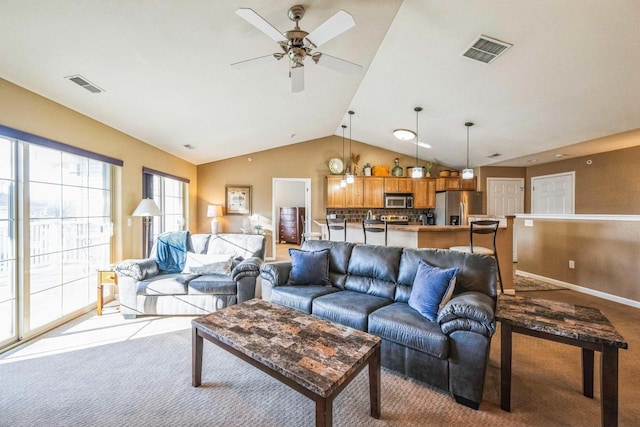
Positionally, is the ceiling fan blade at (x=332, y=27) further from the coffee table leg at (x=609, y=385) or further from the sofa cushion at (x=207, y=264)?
the sofa cushion at (x=207, y=264)

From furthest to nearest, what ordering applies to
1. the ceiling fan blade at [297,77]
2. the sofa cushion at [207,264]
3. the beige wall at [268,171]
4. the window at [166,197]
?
the beige wall at [268,171], the window at [166,197], the sofa cushion at [207,264], the ceiling fan blade at [297,77]

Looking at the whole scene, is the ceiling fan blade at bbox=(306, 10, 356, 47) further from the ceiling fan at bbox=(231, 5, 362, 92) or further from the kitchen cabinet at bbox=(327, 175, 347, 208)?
the kitchen cabinet at bbox=(327, 175, 347, 208)

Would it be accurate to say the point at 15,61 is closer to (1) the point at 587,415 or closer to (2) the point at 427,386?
(2) the point at 427,386

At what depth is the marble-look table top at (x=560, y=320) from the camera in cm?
156

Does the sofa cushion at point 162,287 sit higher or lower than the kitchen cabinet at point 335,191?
lower

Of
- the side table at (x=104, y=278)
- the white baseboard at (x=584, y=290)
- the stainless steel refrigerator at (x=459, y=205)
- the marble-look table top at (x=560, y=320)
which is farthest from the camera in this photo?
the stainless steel refrigerator at (x=459, y=205)

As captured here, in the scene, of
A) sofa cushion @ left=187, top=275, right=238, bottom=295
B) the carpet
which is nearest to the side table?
sofa cushion @ left=187, top=275, right=238, bottom=295

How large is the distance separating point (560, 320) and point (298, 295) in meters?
2.05

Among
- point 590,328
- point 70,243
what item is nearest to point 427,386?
point 590,328

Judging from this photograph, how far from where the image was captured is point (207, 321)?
204cm

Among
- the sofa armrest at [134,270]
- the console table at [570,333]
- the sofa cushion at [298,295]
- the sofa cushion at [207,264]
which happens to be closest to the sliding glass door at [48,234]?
the sofa armrest at [134,270]

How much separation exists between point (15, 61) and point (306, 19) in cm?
246

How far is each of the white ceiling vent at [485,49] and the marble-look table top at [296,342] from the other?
296 cm

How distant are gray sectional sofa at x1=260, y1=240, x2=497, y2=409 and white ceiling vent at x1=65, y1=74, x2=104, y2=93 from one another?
2588 mm
